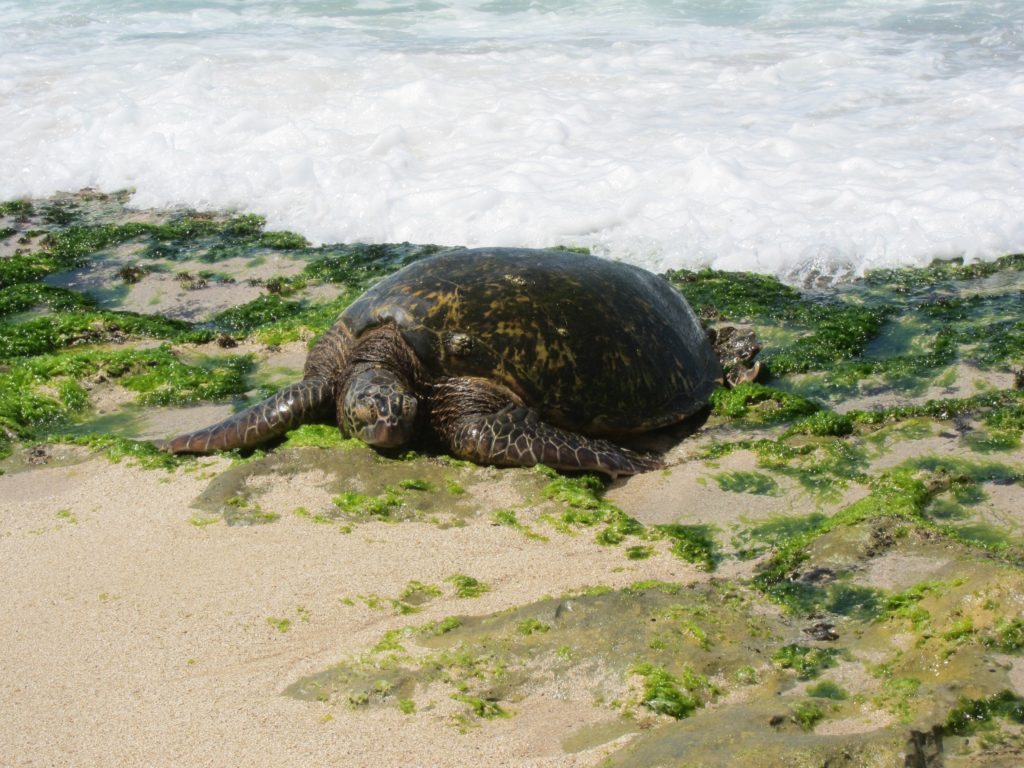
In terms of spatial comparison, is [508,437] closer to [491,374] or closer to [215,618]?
[491,374]

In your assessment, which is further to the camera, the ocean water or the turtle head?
the ocean water

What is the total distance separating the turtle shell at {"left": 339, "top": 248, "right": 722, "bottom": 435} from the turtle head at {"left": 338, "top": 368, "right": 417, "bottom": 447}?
33 cm

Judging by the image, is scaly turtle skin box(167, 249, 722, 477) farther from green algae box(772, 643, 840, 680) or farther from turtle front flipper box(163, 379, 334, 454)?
green algae box(772, 643, 840, 680)

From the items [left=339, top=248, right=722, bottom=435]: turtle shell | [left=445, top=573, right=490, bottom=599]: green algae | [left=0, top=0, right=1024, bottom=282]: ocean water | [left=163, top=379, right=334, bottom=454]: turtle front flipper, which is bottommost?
[left=445, top=573, right=490, bottom=599]: green algae

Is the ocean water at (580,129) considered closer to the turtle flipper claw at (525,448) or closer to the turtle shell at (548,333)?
the turtle shell at (548,333)

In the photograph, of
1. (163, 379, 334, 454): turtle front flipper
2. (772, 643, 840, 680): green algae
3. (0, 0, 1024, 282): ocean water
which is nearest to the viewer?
(772, 643, 840, 680): green algae

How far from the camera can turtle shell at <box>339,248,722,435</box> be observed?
567 cm

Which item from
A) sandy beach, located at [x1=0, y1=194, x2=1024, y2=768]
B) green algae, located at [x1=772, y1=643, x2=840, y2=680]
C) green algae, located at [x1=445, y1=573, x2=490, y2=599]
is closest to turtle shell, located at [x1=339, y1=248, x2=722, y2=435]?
sandy beach, located at [x1=0, y1=194, x2=1024, y2=768]

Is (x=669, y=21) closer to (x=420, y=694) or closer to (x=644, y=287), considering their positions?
(x=644, y=287)

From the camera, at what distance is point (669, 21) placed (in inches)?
773

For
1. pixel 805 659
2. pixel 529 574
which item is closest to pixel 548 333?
pixel 529 574

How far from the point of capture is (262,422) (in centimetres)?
572

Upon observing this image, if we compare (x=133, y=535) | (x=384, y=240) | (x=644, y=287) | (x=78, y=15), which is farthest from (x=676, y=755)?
(x=78, y=15)

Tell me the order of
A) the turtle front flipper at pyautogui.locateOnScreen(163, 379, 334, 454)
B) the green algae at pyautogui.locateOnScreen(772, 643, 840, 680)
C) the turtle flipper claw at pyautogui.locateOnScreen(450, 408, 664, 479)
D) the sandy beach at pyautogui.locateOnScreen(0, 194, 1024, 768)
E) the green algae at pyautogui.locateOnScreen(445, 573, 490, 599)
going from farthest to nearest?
1. the turtle front flipper at pyautogui.locateOnScreen(163, 379, 334, 454)
2. the turtle flipper claw at pyautogui.locateOnScreen(450, 408, 664, 479)
3. the green algae at pyautogui.locateOnScreen(445, 573, 490, 599)
4. the green algae at pyautogui.locateOnScreen(772, 643, 840, 680)
5. the sandy beach at pyautogui.locateOnScreen(0, 194, 1024, 768)
